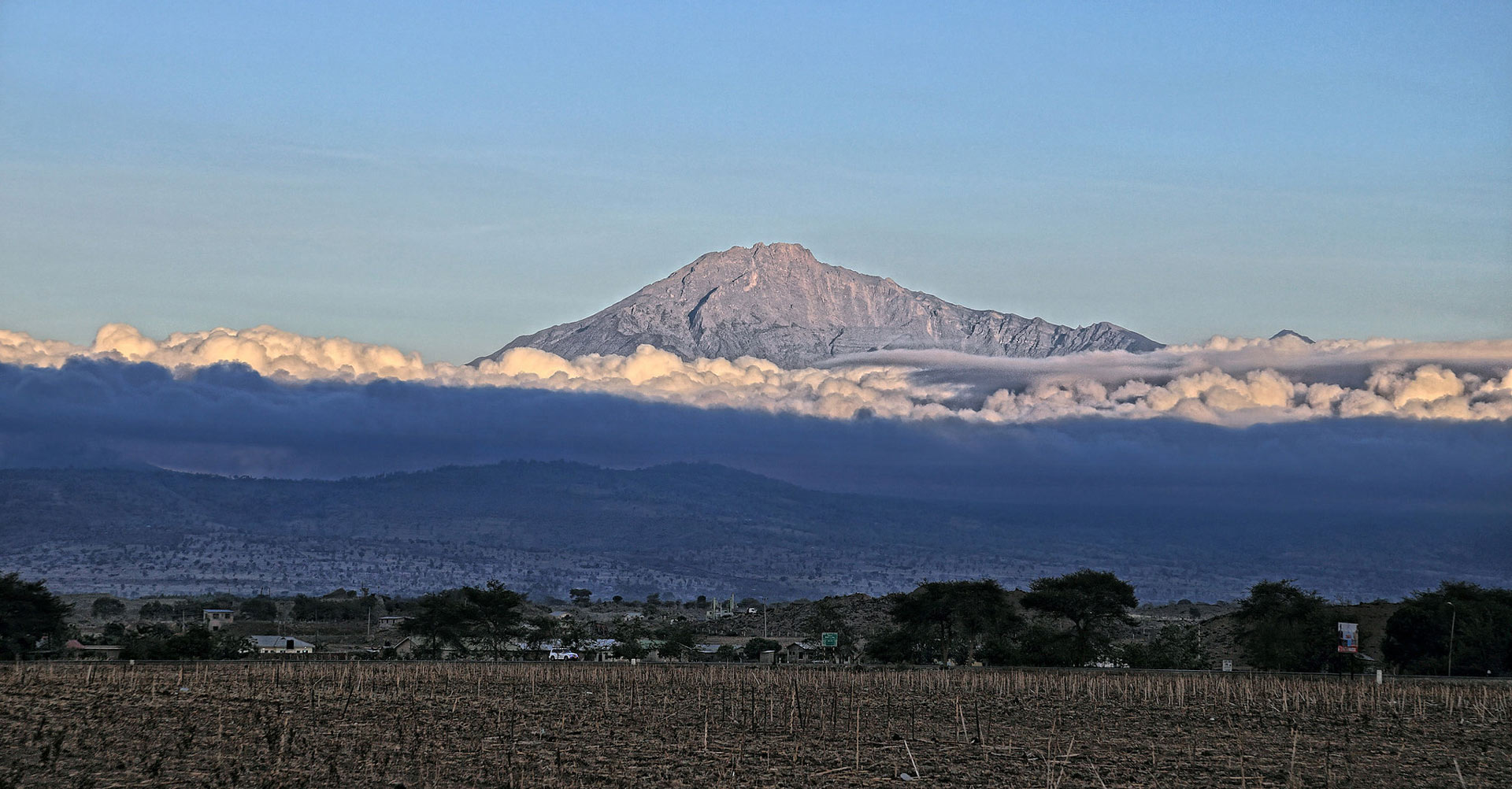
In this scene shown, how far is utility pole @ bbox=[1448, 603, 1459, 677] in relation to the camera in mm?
89938

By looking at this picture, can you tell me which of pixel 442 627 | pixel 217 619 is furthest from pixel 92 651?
pixel 217 619

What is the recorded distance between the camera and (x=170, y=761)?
129 feet

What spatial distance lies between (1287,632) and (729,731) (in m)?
65.5

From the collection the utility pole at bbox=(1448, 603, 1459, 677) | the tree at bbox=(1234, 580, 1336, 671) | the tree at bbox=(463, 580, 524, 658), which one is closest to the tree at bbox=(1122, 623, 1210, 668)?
the tree at bbox=(1234, 580, 1336, 671)

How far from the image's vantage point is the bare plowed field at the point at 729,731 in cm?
3841

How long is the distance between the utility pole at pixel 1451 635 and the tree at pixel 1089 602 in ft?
72.0

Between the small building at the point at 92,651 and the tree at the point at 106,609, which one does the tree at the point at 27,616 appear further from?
the tree at the point at 106,609

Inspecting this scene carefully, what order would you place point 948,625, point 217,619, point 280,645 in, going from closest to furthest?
point 948,625 → point 280,645 → point 217,619

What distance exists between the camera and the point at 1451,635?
302 ft

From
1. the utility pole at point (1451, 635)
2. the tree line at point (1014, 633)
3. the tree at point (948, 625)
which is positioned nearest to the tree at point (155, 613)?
the tree line at point (1014, 633)

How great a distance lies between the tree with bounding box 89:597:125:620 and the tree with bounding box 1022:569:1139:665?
392ft

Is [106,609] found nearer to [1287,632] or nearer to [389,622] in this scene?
[389,622]

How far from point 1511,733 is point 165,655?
248 feet

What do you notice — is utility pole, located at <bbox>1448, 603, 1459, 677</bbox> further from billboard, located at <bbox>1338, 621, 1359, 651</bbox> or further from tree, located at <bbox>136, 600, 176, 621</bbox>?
tree, located at <bbox>136, 600, 176, 621</bbox>
